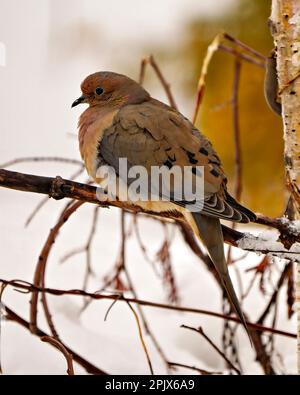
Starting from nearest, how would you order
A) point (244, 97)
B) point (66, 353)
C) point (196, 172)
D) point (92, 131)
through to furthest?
point (66, 353) < point (196, 172) < point (92, 131) < point (244, 97)

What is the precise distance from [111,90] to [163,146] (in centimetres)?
21

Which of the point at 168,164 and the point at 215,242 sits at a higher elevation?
the point at 168,164

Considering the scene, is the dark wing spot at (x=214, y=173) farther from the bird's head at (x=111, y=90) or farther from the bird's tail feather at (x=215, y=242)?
the bird's head at (x=111, y=90)

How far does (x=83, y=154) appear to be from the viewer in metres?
1.04

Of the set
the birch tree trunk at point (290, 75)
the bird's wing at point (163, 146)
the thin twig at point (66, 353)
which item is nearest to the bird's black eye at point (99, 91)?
the bird's wing at point (163, 146)

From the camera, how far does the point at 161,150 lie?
95 cm

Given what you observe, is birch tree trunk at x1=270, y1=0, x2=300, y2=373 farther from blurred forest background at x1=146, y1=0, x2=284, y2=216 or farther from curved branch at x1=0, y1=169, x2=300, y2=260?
blurred forest background at x1=146, y1=0, x2=284, y2=216

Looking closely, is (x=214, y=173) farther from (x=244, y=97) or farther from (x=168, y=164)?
(x=244, y=97)

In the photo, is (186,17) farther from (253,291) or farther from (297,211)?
(297,211)

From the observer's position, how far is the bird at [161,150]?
88cm

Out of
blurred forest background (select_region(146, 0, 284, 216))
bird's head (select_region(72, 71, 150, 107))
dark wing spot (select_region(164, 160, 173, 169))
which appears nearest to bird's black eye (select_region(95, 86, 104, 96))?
bird's head (select_region(72, 71, 150, 107))

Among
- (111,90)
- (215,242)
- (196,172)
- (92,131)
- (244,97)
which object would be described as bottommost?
(215,242)

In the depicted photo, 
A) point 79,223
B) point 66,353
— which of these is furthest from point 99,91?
point 79,223
